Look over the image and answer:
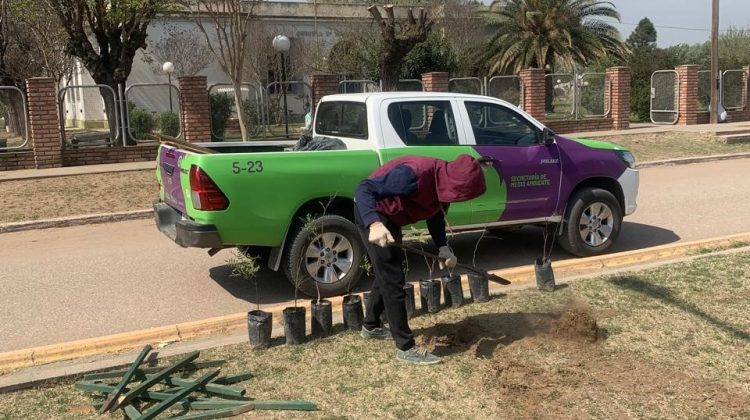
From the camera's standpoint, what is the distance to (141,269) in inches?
301

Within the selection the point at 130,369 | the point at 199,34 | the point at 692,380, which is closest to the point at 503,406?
the point at 692,380

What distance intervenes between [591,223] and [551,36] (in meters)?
26.3

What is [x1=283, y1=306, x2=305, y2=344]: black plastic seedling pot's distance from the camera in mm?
4934

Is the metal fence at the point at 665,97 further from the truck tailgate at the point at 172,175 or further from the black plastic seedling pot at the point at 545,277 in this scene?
the truck tailgate at the point at 172,175

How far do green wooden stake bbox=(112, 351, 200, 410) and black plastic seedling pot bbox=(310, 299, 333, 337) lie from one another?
0.91 metres

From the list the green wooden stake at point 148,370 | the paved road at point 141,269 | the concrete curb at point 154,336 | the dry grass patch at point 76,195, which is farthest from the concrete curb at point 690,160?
the green wooden stake at point 148,370

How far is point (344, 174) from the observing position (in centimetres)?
637

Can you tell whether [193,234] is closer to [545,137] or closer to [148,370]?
[148,370]

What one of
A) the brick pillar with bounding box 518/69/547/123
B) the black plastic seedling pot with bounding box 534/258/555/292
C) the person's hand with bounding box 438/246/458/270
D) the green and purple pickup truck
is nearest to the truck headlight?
the green and purple pickup truck

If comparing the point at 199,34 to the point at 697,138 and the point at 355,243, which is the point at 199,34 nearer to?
the point at 697,138

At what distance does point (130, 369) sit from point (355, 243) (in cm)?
266

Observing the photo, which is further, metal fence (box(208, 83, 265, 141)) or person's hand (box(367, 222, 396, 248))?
metal fence (box(208, 83, 265, 141))

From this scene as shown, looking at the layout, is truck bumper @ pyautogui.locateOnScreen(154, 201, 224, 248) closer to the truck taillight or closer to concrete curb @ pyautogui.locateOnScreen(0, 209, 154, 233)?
the truck taillight

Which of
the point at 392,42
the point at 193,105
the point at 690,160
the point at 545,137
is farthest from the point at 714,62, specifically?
the point at 545,137
